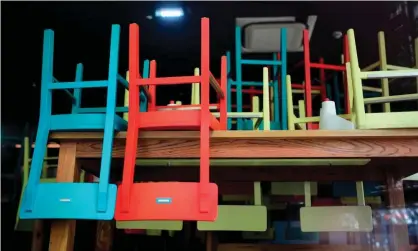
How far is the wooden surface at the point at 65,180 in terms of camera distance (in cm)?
141

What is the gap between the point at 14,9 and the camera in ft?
10.4

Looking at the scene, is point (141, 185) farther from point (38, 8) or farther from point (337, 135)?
point (38, 8)

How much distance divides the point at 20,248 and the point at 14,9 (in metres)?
1.95

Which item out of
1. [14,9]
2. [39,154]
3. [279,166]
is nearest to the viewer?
[39,154]

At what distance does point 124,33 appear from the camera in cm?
355

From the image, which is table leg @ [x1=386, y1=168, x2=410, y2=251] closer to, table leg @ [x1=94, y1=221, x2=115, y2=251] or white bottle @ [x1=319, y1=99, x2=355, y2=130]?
white bottle @ [x1=319, y1=99, x2=355, y2=130]

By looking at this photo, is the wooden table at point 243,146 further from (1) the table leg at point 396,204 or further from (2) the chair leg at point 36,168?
(1) the table leg at point 396,204

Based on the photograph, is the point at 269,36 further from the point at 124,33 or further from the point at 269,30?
the point at 124,33

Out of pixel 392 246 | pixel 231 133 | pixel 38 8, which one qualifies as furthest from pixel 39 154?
pixel 38 8

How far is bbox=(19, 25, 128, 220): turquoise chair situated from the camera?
4.34ft

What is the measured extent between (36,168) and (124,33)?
2349mm

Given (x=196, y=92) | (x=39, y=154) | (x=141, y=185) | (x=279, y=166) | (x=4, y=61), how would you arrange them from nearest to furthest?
(x=141, y=185) → (x=39, y=154) → (x=279, y=166) → (x=196, y=92) → (x=4, y=61)

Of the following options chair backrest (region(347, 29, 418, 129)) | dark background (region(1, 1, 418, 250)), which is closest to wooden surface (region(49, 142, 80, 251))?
chair backrest (region(347, 29, 418, 129))

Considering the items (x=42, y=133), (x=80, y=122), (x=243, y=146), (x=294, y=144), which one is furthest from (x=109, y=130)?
(x=294, y=144)
